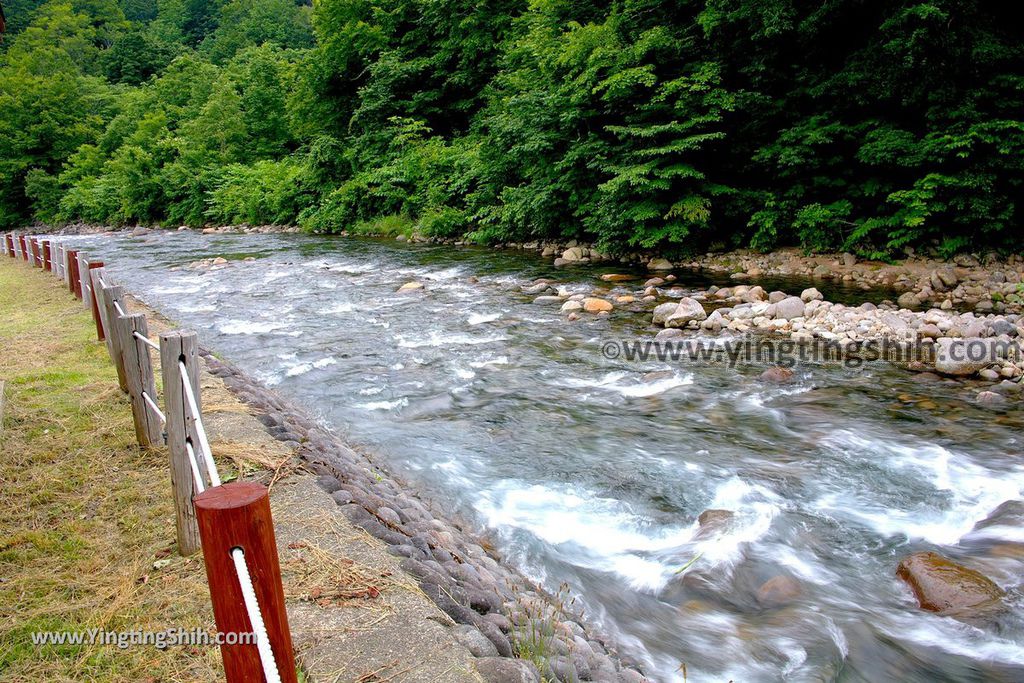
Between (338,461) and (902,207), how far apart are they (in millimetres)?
12298

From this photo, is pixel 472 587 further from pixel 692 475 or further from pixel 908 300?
pixel 908 300

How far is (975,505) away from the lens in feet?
16.1

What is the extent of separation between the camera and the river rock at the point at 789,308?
391 inches

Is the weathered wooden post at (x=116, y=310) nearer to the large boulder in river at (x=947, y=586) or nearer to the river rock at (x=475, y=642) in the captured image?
the river rock at (x=475, y=642)

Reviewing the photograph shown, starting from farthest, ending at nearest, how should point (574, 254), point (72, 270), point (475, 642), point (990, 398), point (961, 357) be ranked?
point (574, 254) → point (72, 270) → point (961, 357) → point (990, 398) → point (475, 642)

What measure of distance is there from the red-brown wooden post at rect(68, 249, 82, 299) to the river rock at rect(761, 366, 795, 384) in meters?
11.0

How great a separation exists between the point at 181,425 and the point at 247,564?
1869mm

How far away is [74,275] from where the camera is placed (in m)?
11.1

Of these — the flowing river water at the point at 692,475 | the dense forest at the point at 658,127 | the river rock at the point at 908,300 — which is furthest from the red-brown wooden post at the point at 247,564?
the dense forest at the point at 658,127

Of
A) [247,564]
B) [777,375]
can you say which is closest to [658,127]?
[777,375]

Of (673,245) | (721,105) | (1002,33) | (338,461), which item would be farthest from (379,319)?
(1002,33)

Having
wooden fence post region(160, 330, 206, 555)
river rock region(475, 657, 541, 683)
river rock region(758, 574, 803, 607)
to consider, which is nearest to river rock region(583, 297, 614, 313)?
river rock region(758, 574, 803, 607)

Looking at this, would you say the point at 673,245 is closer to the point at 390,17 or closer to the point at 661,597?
the point at 661,597

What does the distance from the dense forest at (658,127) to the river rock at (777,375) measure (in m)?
6.09
